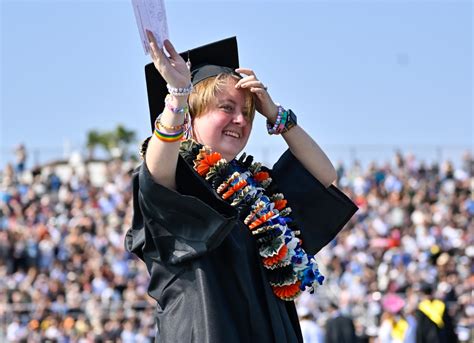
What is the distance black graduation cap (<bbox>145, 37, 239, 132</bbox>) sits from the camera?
157 inches

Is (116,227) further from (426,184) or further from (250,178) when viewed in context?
(250,178)

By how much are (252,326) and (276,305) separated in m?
0.15

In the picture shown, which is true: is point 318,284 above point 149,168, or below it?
below

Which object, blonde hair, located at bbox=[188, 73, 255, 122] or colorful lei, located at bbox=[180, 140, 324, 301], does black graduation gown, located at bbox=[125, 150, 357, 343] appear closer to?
colorful lei, located at bbox=[180, 140, 324, 301]

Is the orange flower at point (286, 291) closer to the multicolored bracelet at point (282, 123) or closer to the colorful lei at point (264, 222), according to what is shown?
the colorful lei at point (264, 222)

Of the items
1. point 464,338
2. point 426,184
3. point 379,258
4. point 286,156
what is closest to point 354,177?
point 426,184

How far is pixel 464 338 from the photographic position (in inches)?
699

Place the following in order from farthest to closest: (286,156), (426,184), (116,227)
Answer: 1. (426,184)
2. (116,227)
3. (286,156)

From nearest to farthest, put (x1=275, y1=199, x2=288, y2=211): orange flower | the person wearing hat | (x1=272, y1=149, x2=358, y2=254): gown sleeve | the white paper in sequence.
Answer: the white paper → the person wearing hat → (x1=275, y1=199, x2=288, y2=211): orange flower → (x1=272, y1=149, x2=358, y2=254): gown sleeve

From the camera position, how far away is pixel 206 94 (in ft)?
12.9

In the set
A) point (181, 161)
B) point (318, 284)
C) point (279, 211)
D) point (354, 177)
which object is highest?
A: point (181, 161)

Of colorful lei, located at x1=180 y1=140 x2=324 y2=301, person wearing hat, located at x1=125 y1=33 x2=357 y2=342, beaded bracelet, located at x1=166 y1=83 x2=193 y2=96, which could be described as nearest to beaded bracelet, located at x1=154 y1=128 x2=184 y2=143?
person wearing hat, located at x1=125 y1=33 x2=357 y2=342

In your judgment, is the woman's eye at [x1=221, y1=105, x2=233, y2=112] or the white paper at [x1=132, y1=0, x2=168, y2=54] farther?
the woman's eye at [x1=221, y1=105, x2=233, y2=112]

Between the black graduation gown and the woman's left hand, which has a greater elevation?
the woman's left hand
